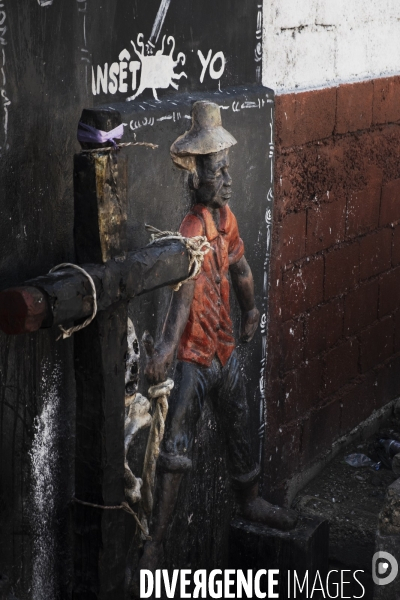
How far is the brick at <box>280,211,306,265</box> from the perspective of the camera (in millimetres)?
4445

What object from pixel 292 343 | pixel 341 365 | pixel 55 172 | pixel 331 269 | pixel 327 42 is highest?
pixel 327 42

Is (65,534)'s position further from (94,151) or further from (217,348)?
(94,151)

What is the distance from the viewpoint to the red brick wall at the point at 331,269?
4.49 meters

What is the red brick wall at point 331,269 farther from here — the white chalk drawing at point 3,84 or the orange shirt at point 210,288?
the white chalk drawing at point 3,84

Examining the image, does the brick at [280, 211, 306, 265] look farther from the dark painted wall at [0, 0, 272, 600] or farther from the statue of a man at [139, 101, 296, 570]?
the dark painted wall at [0, 0, 272, 600]

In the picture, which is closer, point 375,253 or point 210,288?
point 210,288

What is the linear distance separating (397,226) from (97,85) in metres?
2.90

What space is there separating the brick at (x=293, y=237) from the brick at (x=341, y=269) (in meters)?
0.33

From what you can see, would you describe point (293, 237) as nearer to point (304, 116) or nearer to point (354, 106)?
point (304, 116)

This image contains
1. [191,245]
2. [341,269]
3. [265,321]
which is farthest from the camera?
[341,269]

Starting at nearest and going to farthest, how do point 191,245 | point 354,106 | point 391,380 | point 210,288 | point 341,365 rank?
point 191,245, point 210,288, point 354,106, point 341,365, point 391,380

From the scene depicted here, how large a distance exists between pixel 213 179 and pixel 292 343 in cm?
131

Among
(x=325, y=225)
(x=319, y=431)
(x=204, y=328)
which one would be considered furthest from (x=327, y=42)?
(x=319, y=431)

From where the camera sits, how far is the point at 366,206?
5.26m
